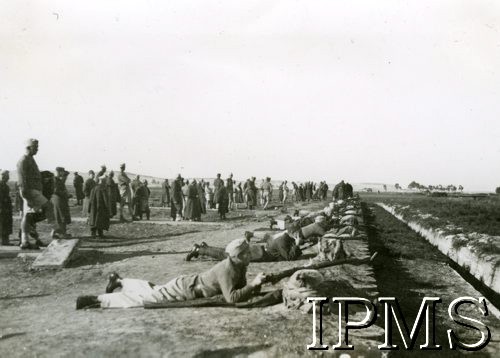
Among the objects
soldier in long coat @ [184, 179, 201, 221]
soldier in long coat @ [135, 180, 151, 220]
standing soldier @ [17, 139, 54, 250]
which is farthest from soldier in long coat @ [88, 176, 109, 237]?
soldier in long coat @ [184, 179, 201, 221]

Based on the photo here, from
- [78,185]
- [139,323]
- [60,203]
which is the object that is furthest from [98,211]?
[78,185]

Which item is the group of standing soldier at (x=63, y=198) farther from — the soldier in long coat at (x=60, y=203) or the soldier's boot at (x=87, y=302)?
the soldier's boot at (x=87, y=302)

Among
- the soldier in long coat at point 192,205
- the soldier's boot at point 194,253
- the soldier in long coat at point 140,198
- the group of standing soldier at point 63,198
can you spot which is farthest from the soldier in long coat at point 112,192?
the soldier's boot at point 194,253

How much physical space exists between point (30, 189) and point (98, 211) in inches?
128

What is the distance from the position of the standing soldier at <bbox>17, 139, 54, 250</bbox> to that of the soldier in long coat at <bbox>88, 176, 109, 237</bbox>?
2840mm

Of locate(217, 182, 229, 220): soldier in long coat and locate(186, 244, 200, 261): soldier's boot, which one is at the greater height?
locate(217, 182, 229, 220): soldier in long coat

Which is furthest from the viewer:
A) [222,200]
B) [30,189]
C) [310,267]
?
[222,200]

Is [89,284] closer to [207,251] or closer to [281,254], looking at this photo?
[207,251]

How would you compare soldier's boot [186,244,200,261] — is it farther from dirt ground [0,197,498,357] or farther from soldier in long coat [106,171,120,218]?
soldier in long coat [106,171,120,218]

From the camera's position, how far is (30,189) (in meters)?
8.21

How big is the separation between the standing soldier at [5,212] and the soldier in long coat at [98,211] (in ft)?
5.51

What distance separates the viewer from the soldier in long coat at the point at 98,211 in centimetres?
1138

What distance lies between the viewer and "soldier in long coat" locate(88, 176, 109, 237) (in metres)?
11.4

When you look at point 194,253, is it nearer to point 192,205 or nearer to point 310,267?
point 310,267
